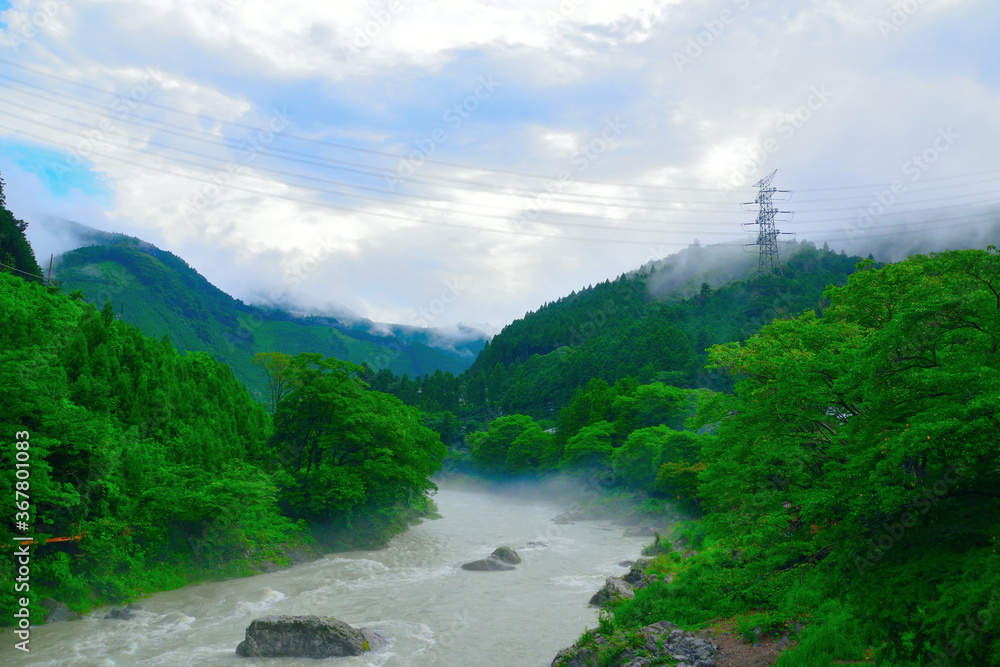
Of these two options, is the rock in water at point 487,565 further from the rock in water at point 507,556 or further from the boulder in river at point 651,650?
the boulder in river at point 651,650

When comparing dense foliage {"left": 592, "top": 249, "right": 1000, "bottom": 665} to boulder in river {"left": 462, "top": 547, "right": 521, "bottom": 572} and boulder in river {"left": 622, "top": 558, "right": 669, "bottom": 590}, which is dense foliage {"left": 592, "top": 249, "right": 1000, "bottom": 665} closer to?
boulder in river {"left": 622, "top": 558, "right": 669, "bottom": 590}

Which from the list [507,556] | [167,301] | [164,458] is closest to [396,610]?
[507,556]

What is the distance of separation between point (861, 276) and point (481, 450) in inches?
2796

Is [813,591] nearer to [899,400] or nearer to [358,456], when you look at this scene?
[899,400]

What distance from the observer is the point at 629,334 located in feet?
425

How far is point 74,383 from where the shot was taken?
2595 centimetres

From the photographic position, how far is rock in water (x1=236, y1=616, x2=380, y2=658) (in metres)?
18.8

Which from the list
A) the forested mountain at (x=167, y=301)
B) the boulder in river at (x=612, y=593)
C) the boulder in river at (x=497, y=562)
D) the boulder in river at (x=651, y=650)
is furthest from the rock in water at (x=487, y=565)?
the forested mountain at (x=167, y=301)

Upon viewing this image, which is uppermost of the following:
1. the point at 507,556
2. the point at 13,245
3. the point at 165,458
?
the point at 13,245

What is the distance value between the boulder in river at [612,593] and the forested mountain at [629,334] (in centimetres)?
6472

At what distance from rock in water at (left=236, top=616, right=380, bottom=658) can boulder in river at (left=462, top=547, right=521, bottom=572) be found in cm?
1291

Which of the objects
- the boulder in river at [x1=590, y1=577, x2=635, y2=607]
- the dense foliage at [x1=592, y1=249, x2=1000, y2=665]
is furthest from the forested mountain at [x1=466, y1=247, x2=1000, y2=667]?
the boulder in river at [x1=590, y1=577, x2=635, y2=607]

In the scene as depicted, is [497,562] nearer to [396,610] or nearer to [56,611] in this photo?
[396,610]

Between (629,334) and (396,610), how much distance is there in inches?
4326
